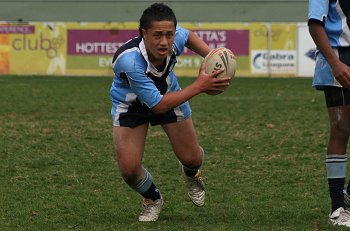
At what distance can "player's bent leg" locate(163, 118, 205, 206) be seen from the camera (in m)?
6.46

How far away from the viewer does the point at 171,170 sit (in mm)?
8906

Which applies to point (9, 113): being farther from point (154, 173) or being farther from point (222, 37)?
point (222, 37)

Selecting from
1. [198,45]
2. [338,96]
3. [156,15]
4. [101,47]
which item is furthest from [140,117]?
[101,47]

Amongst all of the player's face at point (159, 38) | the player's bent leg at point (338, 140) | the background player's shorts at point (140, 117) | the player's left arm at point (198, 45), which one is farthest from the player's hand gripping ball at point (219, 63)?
the player's bent leg at point (338, 140)

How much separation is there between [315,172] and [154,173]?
1617 millimetres

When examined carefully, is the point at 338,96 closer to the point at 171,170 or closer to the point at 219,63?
the point at 219,63

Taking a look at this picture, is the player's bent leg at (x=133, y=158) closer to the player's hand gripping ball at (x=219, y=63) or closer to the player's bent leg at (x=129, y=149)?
the player's bent leg at (x=129, y=149)

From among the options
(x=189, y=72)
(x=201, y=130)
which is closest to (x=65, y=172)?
(x=201, y=130)

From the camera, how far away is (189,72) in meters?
26.7

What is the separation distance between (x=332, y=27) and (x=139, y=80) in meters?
1.39

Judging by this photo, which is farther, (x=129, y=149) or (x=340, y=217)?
(x=129, y=149)

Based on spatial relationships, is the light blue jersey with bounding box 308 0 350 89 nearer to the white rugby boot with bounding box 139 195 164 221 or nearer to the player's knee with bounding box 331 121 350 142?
the player's knee with bounding box 331 121 350 142

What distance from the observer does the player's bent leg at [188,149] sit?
21.2 ft

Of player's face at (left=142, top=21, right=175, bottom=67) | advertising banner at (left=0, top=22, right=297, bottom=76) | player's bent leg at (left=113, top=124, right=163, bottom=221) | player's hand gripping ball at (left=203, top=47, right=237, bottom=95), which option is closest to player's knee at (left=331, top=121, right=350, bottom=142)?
player's hand gripping ball at (left=203, top=47, right=237, bottom=95)
